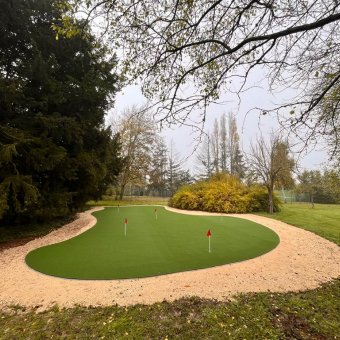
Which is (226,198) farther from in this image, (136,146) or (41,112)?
(136,146)

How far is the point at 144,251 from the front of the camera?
7441 millimetres

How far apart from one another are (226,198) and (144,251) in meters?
11.9

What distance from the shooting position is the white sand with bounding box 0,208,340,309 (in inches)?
185

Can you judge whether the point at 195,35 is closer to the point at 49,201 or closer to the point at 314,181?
the point at 49,201

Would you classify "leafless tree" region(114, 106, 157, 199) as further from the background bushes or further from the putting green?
the putting green

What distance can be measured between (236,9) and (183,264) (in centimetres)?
546

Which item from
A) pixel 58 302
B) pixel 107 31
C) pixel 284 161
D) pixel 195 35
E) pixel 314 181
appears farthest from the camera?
pixel 314 181

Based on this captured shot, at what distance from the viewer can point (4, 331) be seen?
365cm

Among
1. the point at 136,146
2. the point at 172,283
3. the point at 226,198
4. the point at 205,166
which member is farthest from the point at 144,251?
the point at 205,166

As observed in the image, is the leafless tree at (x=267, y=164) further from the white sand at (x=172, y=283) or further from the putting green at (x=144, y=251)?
the white sand at (x=172, y=283)

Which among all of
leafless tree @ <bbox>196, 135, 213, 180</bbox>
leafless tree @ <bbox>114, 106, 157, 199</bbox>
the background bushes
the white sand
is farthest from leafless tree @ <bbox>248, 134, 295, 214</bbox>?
leafless tree @ <bbox>196, 135, 213, 180</bbox>

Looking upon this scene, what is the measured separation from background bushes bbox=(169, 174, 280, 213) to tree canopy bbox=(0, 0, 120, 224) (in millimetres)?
8700

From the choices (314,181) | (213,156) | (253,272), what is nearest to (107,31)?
(253,272)

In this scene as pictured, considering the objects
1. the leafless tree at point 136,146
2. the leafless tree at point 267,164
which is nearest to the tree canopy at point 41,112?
the leafless tree at point 267,164
